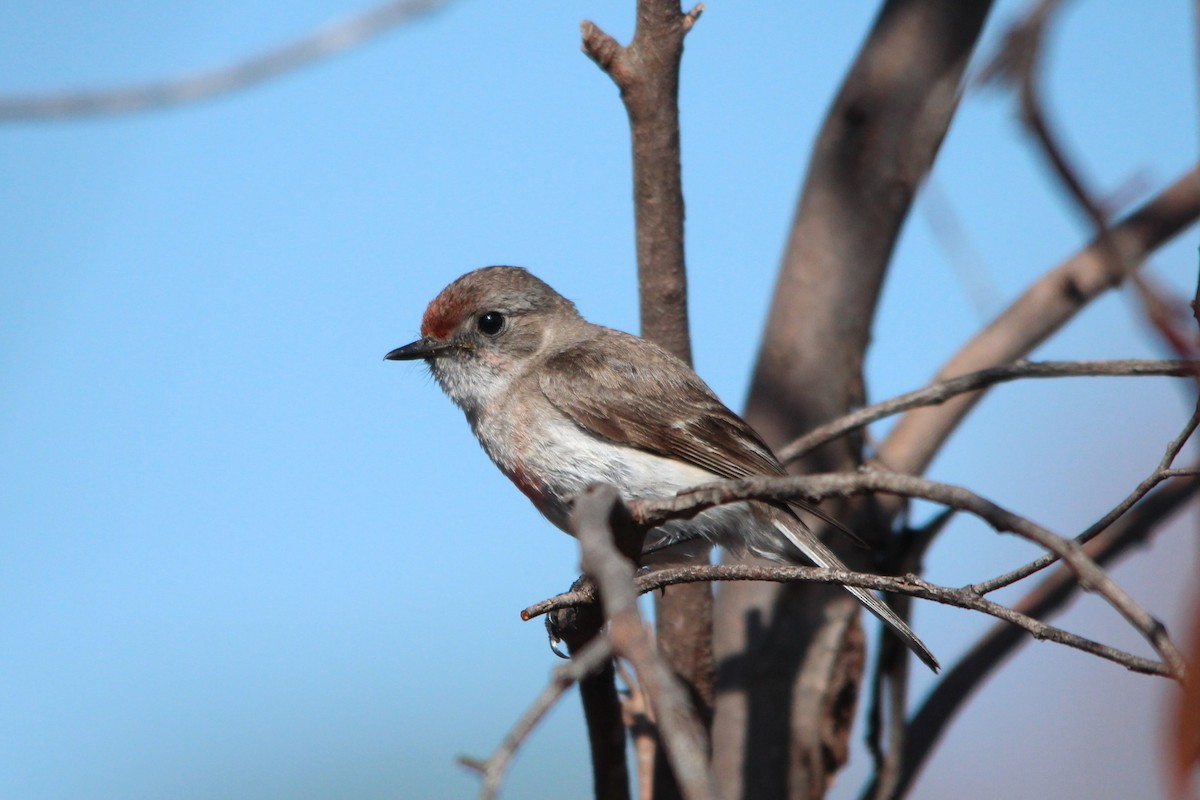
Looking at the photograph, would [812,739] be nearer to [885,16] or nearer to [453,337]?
[453,337]

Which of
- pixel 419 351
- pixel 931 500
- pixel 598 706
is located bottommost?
pixel 931 500

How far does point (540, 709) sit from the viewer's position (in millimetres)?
1569

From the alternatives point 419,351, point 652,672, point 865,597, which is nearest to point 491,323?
point 419,351

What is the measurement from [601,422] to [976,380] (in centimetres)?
144

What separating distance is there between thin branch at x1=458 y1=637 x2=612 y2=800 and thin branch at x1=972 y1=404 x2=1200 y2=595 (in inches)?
41.7

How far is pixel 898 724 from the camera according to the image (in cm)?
425

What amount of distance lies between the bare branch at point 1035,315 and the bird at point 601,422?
62cm

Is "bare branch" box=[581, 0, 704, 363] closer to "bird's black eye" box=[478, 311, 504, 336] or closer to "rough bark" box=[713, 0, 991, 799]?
"rough bark" box=[713, 0, 991, 799]

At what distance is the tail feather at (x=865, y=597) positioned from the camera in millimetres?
3271

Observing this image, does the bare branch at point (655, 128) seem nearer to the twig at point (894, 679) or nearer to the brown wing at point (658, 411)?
the brown wing at point (658, 411)

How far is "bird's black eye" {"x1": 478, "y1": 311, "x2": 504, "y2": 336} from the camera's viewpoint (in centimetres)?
482

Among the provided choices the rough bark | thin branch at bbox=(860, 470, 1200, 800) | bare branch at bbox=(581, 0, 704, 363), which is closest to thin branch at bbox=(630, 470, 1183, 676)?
bare branch at bbox=(581, 0, 704, 363)

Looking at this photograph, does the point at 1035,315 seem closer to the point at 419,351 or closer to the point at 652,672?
the point at 419,351

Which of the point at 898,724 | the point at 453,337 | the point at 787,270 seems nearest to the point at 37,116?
the point at 453,337
